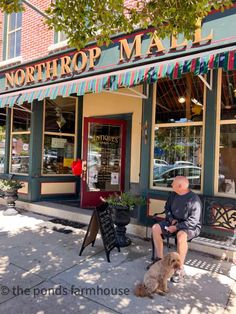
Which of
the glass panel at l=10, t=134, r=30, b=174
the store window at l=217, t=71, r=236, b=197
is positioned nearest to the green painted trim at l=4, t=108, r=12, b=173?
the glass panel at l=10, t=134, r=30, b=174

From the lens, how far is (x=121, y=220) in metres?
4.86

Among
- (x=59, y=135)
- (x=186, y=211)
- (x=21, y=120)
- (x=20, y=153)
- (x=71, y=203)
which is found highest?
(x=21, y=120)

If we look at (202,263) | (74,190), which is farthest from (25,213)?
(202,263)

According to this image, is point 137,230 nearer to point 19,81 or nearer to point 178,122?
point 178,122

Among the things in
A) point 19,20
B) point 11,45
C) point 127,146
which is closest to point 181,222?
point 127,146

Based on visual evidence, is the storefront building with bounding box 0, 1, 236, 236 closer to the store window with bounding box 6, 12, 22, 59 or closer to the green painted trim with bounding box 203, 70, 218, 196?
the green painted trim with bounding box 203, 70, 218, 196

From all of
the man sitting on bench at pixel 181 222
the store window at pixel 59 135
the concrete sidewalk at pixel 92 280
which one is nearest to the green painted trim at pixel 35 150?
the store window at pixel 59 135

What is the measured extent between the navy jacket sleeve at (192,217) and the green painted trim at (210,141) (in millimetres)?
1046

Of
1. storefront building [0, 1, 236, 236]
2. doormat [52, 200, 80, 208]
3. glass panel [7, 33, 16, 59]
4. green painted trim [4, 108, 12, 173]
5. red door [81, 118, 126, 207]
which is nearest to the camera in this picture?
storefront building [0, 1, 236, 236]

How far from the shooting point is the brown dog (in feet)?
10.8

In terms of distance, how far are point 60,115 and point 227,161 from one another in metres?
5.18

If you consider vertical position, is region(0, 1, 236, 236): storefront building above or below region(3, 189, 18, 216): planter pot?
above

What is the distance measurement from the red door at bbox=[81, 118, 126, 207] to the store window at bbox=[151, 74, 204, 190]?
1.89 meters

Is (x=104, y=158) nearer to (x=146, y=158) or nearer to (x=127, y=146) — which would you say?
(x=127, y=146)
